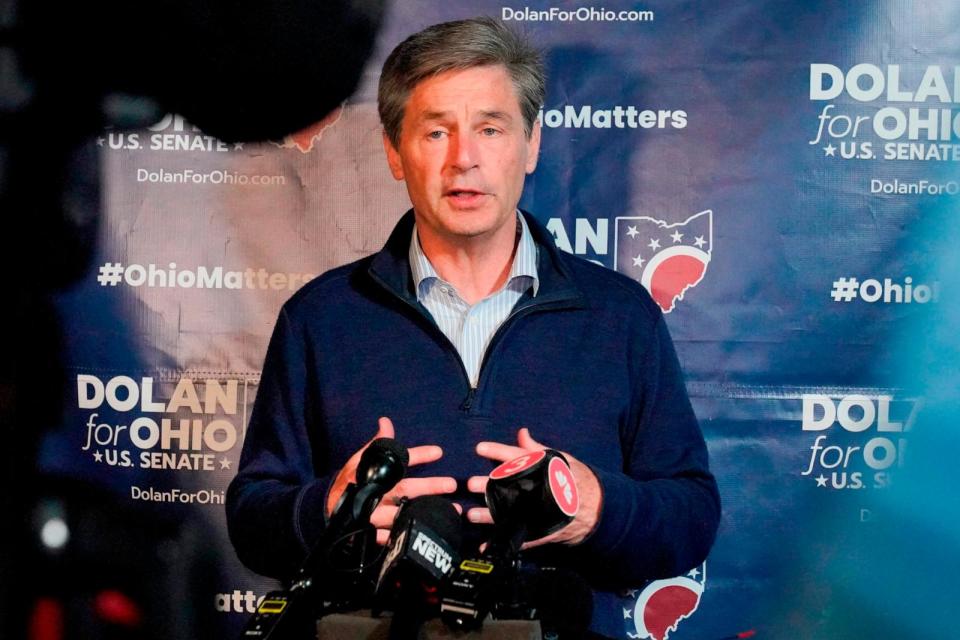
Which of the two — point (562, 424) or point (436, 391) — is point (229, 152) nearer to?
point (436, 391)

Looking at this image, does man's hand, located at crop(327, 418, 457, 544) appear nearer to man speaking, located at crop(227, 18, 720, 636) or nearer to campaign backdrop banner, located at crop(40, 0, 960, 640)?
man speaking, located at crop(227, 18, 720, 636)

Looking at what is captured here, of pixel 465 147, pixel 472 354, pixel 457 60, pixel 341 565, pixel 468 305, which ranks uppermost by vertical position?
pixel 457 60

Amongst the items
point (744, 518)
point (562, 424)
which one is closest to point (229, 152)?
point (562, 424)

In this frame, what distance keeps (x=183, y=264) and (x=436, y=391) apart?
1.06m

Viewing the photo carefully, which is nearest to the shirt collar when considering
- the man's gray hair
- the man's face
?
the man's face

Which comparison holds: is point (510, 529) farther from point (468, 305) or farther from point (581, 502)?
point (468, 305)

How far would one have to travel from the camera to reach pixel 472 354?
235cm

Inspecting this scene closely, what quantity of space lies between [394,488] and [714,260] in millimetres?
1328

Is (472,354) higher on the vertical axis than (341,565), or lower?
higher

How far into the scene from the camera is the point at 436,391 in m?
2.28

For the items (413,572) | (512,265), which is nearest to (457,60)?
(512,265)

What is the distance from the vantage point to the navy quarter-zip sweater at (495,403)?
221 cm

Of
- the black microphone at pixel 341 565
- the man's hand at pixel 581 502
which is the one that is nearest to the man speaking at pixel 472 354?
the man's hand at pixel 581 502

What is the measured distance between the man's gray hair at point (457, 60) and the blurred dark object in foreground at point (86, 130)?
61 centimetres
